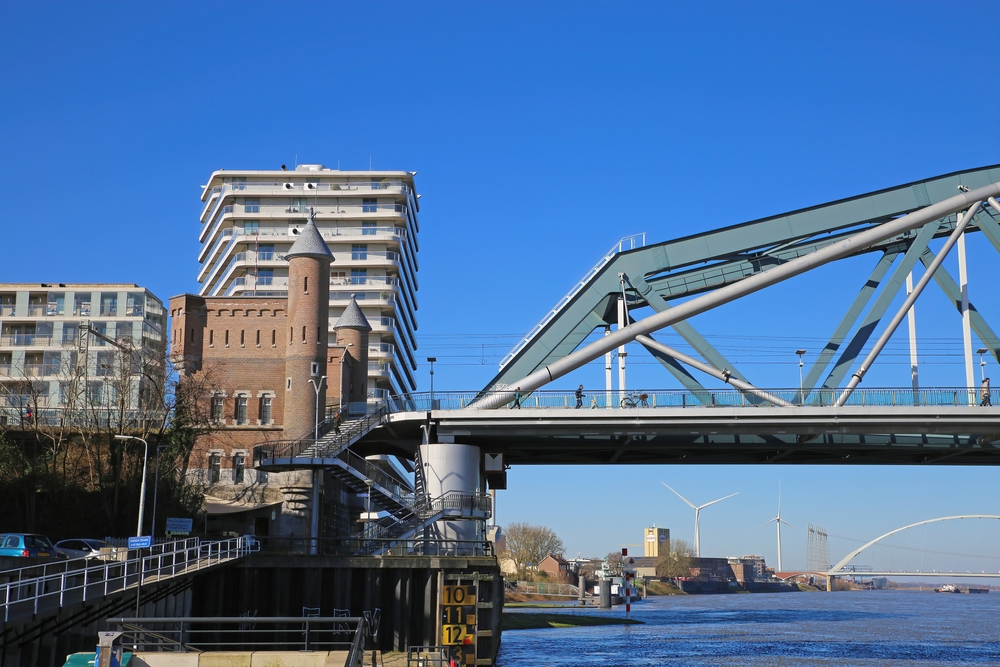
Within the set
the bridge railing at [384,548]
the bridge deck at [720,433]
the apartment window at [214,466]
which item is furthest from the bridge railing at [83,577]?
the apartment window at [214,466]

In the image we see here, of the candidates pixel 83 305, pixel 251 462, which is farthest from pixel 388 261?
pixel 251 462

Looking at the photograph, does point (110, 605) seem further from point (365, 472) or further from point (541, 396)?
point (541, 396)

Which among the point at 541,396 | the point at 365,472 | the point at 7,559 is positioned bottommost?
the point at 7,559

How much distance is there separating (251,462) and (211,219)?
221ft

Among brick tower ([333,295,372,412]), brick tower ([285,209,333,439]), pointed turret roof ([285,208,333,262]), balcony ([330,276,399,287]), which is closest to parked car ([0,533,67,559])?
brick tower ([285,209,333,439])

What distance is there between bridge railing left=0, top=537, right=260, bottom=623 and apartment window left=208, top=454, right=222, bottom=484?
2090 cm

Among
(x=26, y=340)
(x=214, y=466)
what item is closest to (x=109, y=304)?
(x=26, y=340)

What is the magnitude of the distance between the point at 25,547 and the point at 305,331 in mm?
28464

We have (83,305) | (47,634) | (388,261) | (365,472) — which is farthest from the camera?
(388,261)

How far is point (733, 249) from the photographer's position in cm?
6706

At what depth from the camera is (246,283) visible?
4838 inches

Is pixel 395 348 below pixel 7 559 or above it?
above

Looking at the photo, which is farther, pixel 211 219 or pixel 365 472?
pixel 211 219

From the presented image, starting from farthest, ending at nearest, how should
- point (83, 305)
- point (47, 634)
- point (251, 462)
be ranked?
point (83, 305), point (251, 462), point (47, 634)
